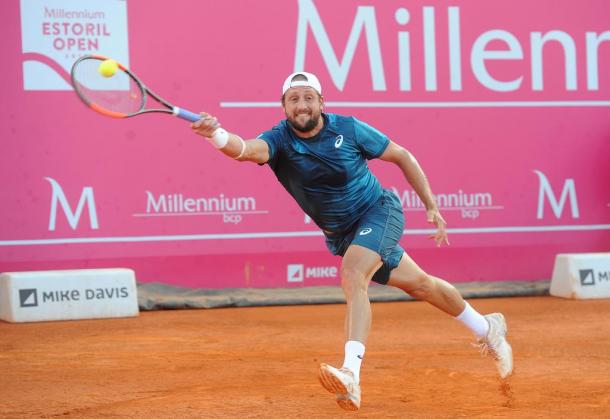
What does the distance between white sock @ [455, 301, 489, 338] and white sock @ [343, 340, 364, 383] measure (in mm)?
1017

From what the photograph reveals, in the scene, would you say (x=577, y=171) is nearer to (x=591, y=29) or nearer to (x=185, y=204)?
(x=591, y=29)

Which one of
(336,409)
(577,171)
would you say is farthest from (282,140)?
(577,171)

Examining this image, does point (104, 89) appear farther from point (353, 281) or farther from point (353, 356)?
point (353, 356)

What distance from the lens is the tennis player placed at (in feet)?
15.0

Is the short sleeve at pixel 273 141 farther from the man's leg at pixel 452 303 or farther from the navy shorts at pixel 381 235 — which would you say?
the man's leg at pixel 452 303

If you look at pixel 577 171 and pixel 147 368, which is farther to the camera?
pixel 577 171

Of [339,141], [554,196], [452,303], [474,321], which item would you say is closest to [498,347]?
[474,321]

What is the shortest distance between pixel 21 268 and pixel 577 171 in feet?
18.2

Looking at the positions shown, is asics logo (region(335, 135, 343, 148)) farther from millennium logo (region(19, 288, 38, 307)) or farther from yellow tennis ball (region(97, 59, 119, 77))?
millennium logo (region(19, 288, 38, 307))

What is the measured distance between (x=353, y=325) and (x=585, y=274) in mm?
5241

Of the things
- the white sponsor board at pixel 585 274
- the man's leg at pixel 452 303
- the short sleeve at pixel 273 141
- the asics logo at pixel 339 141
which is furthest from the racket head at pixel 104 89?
the white sponsor board at pixel 585 274

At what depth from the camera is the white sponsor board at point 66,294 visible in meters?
7.75

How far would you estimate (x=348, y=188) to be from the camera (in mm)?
4750

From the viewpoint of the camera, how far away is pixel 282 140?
4.65 metres
